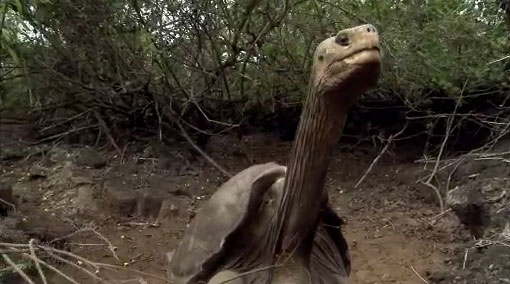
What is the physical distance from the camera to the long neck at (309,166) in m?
1.97

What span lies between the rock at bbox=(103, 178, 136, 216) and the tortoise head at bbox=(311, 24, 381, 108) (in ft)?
8.87

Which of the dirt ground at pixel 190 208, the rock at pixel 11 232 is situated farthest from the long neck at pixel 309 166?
the rock at pixel 11 232

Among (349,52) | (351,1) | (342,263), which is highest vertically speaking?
(351,1)

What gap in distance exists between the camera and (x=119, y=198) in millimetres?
4531

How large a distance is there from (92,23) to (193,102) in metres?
0.74

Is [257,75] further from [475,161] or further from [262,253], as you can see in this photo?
[262,253]

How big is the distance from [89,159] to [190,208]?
2.64 ft

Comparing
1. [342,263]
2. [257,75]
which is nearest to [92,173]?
[257,75]

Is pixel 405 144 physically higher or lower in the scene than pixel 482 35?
lower

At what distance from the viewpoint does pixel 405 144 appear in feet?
17.0

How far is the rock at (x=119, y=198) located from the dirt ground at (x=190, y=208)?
0.05ft

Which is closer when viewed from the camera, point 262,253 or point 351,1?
point 262,253

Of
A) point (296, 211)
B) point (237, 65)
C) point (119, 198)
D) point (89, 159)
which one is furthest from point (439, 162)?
point (296, 211)

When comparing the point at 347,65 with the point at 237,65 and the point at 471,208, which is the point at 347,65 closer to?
the point at 471,208
